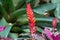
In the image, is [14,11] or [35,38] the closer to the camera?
[35,38]

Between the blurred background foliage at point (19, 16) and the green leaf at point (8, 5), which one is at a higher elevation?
the green leaf at point (8, 5)

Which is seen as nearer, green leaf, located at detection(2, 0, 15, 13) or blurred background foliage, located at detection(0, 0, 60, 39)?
blurred background foliage, located at detection(0, 0, 60, 39)

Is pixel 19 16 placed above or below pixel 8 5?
below

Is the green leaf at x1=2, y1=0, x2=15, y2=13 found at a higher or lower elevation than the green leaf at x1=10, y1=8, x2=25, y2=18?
higher

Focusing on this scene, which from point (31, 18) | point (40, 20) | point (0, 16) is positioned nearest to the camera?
point (31, 18)

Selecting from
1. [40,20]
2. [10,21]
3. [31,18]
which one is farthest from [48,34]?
[10,21]

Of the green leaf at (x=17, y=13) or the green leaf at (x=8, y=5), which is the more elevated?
the green leaf at (x=8, y=5)

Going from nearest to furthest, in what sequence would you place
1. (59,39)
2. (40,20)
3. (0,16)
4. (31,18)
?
1. (31,18)
2. (59,39)
3. (40,20)
4. (0,16)

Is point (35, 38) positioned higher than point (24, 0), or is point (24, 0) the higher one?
point (24, 0)

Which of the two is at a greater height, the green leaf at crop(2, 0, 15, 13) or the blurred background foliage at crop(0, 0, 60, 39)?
the green leaf at crop(2, 0, 15, 13)

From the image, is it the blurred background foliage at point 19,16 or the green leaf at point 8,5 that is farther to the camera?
the green leaf at point 8,5

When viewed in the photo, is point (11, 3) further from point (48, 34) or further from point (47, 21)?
point (48, 34)
